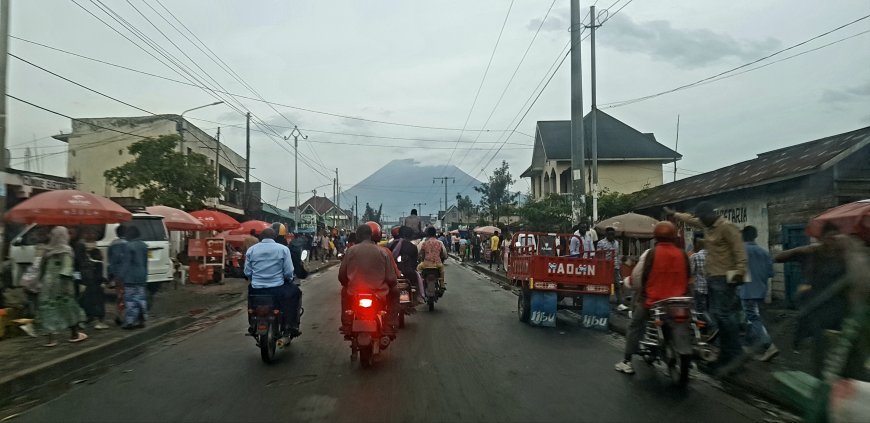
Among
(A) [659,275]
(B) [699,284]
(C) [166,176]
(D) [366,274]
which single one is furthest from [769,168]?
(C) [166,176]

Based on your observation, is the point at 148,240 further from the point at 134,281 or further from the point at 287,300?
the point at 287,300

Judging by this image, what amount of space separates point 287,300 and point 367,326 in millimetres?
1589

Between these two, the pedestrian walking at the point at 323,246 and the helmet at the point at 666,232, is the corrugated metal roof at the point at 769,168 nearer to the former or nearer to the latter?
the helmet at the point at 666,232

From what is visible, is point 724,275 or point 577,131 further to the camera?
point 577,131

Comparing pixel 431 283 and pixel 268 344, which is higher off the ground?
pixel 431 283

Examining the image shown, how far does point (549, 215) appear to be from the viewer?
85.5 ft

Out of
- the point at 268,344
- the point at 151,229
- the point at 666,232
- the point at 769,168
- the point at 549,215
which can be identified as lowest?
the point at 268,344

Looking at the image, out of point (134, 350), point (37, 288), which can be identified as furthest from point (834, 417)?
point (37, 288)

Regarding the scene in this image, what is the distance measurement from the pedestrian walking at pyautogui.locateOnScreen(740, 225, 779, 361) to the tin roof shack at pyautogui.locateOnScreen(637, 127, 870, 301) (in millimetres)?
3897

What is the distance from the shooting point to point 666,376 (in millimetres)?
7859

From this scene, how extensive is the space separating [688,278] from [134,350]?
799 cm

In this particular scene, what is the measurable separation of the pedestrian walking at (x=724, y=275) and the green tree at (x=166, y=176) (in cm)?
2162

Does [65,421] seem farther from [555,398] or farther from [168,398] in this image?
[555,398]

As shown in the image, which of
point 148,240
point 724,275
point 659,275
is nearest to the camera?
point 659,275
